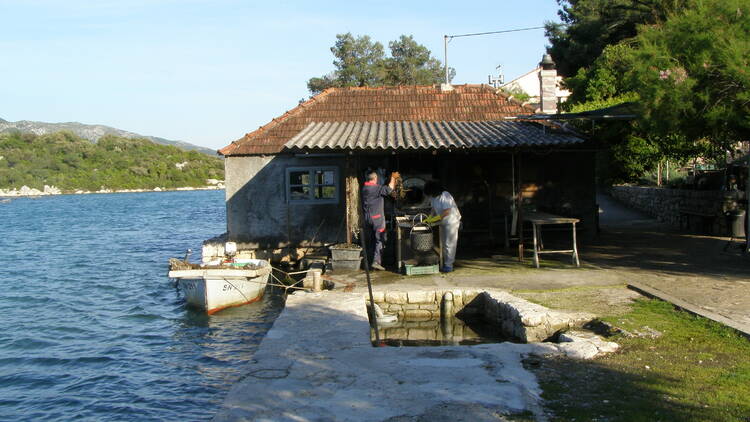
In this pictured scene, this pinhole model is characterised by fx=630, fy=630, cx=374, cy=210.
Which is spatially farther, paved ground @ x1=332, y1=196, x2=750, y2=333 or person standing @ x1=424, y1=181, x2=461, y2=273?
person standing @ x1=424, y1=181, x2=461, y2=273

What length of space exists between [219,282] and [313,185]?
480 cm

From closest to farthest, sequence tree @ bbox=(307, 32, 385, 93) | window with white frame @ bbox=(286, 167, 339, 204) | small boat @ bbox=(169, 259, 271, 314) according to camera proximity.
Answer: small boat @ bbox=(169, 259, 271, 314)
window with white frame @ bbox=(286, 167, 339, 204)
tree @ bbox=(307, 32, 385, 93)

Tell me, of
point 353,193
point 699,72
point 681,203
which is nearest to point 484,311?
point 699,72

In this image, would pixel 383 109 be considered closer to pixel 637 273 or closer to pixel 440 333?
pixel 637 273

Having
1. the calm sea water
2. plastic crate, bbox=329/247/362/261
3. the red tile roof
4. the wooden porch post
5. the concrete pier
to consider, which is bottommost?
the calm sea water

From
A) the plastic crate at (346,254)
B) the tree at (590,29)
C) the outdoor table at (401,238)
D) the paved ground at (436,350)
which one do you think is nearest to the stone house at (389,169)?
the plastic crate at (346,254)

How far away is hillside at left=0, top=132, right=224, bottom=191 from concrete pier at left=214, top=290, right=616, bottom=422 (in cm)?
10528

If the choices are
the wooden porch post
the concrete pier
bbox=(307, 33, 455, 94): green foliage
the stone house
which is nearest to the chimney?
the stone house

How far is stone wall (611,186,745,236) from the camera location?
16.1m

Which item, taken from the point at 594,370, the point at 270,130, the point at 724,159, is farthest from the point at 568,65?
the point at 594,370

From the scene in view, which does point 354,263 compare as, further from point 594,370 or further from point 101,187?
point 101,187

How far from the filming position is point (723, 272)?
11305mm

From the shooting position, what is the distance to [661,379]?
6.05 m

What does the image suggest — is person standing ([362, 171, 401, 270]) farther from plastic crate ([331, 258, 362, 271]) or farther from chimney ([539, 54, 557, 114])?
chimney ([539, 54, 557, 114])
